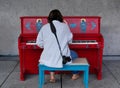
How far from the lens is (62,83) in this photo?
178 inches

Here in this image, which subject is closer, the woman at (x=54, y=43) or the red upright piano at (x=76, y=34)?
the woman at (x=54, y=43)

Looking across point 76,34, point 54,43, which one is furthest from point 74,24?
point 54,43

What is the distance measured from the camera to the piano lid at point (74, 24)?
466 centimetres

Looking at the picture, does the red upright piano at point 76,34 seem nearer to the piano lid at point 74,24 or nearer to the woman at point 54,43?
the piano lid at point 74,24

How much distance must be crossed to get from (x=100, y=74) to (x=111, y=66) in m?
0.96

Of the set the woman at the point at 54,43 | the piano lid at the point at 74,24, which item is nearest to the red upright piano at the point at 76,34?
the piano lid at the point at 74,24

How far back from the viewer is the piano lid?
15.3ft

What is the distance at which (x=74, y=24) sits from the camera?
470 cm

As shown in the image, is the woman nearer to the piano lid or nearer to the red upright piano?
the red upright piano

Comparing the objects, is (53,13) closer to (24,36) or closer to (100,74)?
(24,36)

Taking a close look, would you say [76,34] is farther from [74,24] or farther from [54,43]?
[54,43]

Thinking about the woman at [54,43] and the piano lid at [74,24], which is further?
the piano lid at [74,24]

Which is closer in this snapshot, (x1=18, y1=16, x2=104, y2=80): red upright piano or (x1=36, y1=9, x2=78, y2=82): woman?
(x1=36, y1=9, x2=78, y2=82): woman

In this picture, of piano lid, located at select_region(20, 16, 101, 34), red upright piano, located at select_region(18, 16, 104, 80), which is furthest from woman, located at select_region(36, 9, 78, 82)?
piano lid, located at select_region(20, 16, 101, 34)
